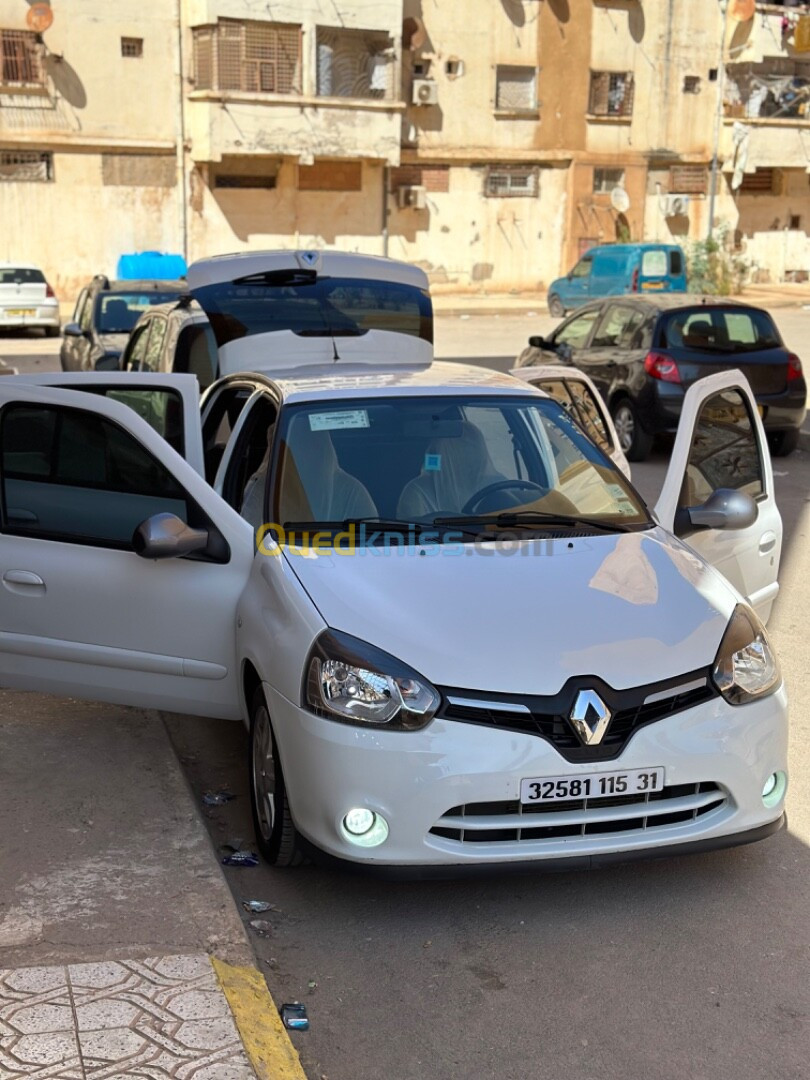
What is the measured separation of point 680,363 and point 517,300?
78.1ft

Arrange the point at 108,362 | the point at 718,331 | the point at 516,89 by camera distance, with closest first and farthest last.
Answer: the point at 718,331
the point at 108,362
the point at 516,89

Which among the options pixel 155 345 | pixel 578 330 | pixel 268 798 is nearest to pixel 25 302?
pixel 578 330

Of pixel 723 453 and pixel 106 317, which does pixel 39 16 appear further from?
pixel 723 453

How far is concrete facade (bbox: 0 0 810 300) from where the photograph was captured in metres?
32.1

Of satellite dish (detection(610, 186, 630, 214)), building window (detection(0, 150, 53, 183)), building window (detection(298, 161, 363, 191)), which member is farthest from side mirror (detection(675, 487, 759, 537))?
satellite dish (detection(610, 186, 630, 214))

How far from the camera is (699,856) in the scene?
4758mm

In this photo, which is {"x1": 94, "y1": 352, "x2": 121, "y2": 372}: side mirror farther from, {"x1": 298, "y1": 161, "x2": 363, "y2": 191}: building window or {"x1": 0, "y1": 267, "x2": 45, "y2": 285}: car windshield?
{"x1": 298, "y1": 161, "x2": 363, "y2": 191}: building window

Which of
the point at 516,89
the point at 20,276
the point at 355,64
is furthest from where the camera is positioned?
the point at 516,89

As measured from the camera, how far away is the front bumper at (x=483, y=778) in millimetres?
4012

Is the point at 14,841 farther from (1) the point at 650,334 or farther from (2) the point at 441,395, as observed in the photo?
(1) the point at 650,334

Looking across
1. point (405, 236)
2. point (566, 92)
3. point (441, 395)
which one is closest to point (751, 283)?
point (566, 92)

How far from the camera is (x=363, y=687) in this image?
4121mm

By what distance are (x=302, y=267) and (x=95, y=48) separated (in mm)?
26332

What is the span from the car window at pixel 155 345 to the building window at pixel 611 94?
101 feet
